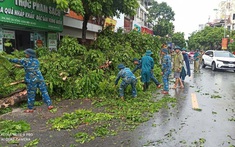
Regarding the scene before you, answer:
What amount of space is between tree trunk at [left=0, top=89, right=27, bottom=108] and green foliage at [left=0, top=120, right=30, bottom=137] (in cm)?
137

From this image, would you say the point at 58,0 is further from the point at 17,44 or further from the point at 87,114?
the point at 87,114

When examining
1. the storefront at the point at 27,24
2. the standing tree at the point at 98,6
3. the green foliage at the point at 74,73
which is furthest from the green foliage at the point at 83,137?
the standing tree at the point at 98,6

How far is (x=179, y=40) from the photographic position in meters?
72.2

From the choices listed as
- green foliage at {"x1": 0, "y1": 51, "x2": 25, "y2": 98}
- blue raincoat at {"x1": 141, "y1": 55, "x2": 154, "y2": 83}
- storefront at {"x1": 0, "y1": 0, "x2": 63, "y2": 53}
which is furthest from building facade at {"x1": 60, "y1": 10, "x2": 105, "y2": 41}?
blue raincoat at {"x1": 141, "y1": 55, "x2": 154, "y2": 83}

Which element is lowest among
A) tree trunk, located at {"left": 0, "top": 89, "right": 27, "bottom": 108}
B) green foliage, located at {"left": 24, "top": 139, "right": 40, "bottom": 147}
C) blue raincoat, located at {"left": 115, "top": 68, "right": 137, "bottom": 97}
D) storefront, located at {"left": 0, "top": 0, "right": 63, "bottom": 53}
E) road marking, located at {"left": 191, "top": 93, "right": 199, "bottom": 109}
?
green foliage, located at {"left": 24, "top": 139, "right": 40, "bottom": 147}

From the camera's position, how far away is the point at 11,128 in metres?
5.21

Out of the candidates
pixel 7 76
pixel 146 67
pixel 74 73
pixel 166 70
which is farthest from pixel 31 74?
pixel 166 70

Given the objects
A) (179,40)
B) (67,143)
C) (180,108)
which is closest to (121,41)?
(180,108)

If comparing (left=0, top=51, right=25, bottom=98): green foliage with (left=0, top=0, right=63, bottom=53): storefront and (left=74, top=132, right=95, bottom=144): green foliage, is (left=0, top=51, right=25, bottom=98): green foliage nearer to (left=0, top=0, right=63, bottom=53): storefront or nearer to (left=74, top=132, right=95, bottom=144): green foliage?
(left=0, top=0, right=63, bottom=53): storefront

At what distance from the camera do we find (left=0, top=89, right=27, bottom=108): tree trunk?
6909 mm

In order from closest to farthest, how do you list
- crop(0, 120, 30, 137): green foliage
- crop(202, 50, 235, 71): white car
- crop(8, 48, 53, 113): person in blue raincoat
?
crop(0, 120, 30, 137): green foliage < crop(8, 48, 53, 113): person in blue raincoat < crop(202, 50, 235, 71): white car

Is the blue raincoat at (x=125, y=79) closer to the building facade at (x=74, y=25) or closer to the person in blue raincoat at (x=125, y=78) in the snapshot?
the person in blue raincoat at (x=125, y=78)

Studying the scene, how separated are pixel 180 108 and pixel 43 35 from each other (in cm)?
1019

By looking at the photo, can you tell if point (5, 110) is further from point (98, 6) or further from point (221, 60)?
point (221, 60)
